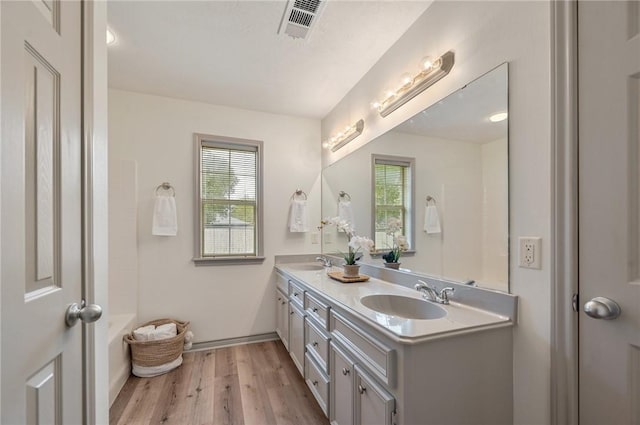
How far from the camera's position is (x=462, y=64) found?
1389 millimetres

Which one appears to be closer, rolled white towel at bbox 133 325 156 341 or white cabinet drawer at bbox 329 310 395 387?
white cabinet drawer at bbox 329 310 395 387

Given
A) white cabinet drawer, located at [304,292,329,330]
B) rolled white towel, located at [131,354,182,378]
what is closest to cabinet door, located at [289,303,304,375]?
white cabinet drawer, located at [304,292,329,330]

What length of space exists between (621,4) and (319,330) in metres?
1.87

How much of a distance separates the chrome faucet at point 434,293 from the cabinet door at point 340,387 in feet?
1.72

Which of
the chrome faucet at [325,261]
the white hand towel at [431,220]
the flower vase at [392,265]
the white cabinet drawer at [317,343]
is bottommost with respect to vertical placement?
the white cabinet drawer at [317,343]

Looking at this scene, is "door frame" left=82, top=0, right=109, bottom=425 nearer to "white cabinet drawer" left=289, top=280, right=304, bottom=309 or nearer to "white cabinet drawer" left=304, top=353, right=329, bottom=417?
"white cabinet drawer" left=304, top=353, right=329, bottom=417

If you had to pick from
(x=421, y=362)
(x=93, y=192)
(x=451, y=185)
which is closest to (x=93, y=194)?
(x=93, y=192)

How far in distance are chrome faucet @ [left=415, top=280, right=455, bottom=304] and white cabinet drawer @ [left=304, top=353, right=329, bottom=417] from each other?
0.75m

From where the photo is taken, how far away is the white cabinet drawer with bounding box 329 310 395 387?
1031 mm

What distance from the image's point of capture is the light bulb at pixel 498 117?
119 cm

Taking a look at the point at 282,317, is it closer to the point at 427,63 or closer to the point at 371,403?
the point at 371,403

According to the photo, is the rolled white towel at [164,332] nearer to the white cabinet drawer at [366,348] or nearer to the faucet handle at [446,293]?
the white cabinet drawer at [366,348]

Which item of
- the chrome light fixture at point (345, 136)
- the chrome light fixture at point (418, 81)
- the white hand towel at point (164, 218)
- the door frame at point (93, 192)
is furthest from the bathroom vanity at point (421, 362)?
the white hand towel at point (164, 218)

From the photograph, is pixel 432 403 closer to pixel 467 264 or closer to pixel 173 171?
pixel 467 264
